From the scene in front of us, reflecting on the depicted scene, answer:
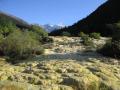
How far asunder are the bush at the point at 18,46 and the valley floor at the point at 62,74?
4.50 ft

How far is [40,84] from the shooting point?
667 inches

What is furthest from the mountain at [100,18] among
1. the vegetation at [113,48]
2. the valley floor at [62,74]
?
the valley floor at [62,74]

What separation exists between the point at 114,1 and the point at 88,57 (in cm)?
7255

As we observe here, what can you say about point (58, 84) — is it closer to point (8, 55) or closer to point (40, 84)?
point (40, 84)

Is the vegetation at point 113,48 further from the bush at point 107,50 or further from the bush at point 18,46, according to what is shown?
the bush at point 18,46

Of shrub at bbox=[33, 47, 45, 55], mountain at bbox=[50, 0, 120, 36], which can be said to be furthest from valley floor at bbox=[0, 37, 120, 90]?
mountain at bbox=[50, 0, 120, 36]

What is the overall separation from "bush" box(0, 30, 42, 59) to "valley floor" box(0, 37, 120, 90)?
4.50 feet

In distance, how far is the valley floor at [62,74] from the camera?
1689 centimetres

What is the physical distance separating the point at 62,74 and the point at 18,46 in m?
7.44

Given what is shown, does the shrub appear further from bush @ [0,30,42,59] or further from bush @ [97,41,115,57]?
bush @ [97,41,115,57]

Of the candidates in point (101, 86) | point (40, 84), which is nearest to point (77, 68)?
point (101, 86)

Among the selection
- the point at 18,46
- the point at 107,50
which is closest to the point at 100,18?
the point at 107,50

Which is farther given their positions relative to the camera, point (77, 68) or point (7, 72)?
point (77, 68)

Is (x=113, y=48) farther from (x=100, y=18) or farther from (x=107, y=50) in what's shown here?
(x=100, y=18)
